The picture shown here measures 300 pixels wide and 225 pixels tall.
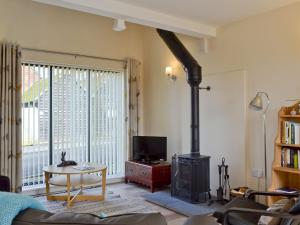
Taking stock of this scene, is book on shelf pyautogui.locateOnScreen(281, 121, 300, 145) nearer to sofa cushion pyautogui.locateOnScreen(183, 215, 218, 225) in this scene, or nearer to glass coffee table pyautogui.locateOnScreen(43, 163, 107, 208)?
sofa cushion pyautogui.locateOnScreen(183, 215, 218, 225)

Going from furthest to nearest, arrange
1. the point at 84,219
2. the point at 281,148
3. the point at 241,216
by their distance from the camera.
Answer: the point at 281,148, the point at 241,216, the point at 84,219

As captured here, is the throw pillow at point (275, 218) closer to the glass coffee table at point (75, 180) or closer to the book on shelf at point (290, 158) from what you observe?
the book on shelf at point (290, 158)

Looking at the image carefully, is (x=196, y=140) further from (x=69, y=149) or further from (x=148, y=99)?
(x=69, y=149)

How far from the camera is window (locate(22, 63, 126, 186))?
4.90 m

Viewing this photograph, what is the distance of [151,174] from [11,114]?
239cm

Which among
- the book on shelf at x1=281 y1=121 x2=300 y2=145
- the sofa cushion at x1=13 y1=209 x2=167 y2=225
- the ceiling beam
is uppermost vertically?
the ceiling beam

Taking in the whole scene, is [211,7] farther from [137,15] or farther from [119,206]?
[119,206]

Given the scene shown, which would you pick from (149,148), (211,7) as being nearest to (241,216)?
(211,7)

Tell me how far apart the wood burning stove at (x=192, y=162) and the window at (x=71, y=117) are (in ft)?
5.00

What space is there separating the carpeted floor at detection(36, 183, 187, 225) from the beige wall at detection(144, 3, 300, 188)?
119 cm

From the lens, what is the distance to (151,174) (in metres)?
4.99

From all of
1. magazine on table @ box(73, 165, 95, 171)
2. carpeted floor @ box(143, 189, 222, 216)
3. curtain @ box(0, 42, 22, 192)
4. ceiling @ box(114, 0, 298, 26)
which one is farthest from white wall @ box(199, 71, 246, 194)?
curtain @ box(0, 42, 22, 192)

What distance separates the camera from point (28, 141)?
4.88m

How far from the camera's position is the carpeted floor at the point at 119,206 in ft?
12.9
